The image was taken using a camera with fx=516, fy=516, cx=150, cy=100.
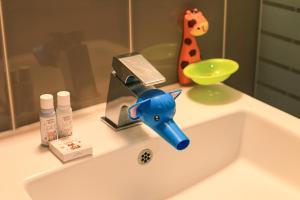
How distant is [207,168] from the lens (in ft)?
3.36

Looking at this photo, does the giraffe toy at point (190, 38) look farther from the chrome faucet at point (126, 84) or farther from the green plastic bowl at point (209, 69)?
the chrome faucet at point (126, 84)

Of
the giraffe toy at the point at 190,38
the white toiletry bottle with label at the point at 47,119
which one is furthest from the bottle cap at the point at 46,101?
the giraffe toy at the point at 190,38

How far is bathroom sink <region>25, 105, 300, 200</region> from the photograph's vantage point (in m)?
0.87

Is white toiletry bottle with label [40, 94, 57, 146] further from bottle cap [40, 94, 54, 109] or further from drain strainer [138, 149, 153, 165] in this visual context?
drain strainer [138, 149, 153, 165]

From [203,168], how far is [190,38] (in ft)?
0.91

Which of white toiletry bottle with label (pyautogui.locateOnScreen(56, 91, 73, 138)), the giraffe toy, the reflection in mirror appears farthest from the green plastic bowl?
white toiletry bottle with label (pyautogui.locateOnScreen(56, 91, 73, 138))

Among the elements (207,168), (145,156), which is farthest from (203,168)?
(145,156)

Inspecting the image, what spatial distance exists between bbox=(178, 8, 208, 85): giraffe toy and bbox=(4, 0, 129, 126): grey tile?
0.15 metres

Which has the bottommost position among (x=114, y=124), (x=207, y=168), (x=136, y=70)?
(x=207, y=168)

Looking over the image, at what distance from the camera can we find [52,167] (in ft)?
2.75

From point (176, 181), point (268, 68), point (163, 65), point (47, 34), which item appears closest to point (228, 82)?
point (268, 68)

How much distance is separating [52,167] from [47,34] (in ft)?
0.79

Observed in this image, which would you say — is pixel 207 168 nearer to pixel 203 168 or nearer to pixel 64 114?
pixel 203 168

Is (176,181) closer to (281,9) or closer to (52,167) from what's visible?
(52,167)
